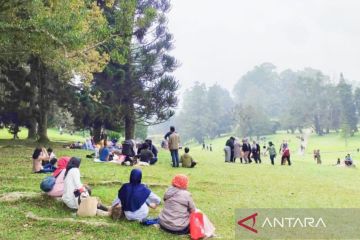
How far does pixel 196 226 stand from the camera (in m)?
8.55

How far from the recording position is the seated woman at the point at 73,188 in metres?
9.95

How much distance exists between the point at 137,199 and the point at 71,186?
1.77 metres

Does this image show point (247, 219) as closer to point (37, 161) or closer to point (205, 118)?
point (37, 161)

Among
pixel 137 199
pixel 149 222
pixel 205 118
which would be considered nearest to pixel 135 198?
pixel 137 199

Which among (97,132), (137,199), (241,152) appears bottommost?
(137,199)

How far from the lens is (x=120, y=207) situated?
31.1 ft

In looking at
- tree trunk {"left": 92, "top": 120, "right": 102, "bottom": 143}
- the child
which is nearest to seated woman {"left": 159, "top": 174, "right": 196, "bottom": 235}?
the child

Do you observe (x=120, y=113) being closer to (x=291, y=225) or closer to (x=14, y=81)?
(x=14, y=81)

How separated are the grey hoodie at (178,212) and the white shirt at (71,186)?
92.7 inches

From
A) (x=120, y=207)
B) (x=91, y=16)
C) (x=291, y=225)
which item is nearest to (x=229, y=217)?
(x=291, y=225)

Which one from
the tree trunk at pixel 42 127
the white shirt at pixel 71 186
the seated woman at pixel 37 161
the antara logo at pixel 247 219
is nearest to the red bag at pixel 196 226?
the antara logo at pixel 247 219

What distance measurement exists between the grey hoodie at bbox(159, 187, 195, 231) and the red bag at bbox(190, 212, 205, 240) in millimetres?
162

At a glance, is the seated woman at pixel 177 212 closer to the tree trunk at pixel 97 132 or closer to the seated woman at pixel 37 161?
the seated woman at pixel 37 161

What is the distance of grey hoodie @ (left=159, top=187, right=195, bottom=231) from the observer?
347 inches
